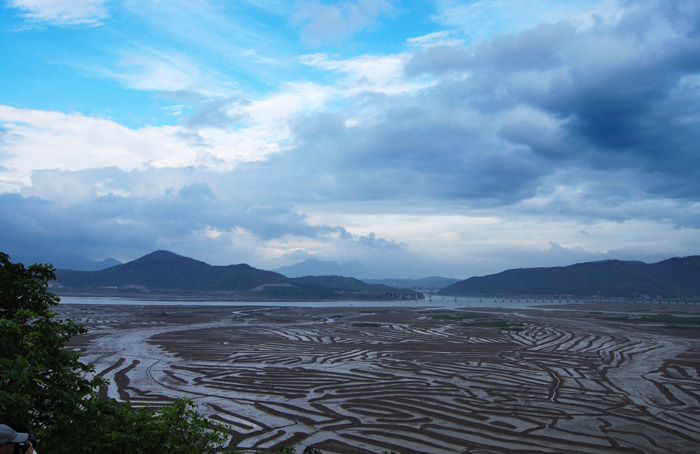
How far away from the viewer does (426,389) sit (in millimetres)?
28828

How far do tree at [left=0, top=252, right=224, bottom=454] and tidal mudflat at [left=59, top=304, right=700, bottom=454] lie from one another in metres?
10.4

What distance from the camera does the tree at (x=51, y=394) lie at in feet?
26.3

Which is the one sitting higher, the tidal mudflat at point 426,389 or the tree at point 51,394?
the tree at point 51,394

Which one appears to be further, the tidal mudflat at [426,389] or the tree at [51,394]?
the tidal mudflat at [426,389]

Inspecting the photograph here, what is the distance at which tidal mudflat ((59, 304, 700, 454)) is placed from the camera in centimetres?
2034

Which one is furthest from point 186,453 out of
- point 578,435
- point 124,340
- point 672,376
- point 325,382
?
point 124,340

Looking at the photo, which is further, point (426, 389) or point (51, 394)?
point (426, 389)

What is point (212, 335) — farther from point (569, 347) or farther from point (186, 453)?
point (186, 453)

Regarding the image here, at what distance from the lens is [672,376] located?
33562 millimetres

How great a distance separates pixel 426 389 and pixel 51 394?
2376 centimetres

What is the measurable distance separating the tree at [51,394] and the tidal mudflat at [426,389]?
34.0 feet

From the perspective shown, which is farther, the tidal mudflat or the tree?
the tidal mudflat

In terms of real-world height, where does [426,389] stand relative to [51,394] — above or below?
below

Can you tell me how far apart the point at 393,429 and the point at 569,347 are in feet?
115
